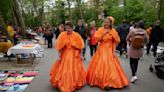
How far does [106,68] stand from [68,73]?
109 cm

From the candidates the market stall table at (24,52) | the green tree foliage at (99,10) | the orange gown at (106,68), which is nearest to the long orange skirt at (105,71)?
the orange gown at (106,68)

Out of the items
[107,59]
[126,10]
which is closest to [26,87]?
[107,59]

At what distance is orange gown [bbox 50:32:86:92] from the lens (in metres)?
7.84

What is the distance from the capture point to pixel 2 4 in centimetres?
1739

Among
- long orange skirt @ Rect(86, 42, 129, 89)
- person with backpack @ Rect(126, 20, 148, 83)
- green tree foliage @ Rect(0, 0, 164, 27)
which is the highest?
person with backpack @ Rect(126, 20, 148, 83)

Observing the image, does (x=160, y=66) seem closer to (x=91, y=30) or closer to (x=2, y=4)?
(x=91, y=30)

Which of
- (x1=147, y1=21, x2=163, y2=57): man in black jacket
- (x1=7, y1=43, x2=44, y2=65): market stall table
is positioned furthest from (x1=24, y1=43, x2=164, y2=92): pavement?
(x1=147, y1=21, x2=163, y2=57): man in black jacket

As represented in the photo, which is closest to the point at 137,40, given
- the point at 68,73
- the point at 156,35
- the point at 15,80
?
the point at 68,73

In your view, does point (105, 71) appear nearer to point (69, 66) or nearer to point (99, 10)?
point (69, 66)

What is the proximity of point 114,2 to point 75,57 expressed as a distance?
3623 centimetres

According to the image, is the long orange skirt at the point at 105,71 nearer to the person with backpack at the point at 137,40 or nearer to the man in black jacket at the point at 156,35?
the person with backpack at the point at 137,40

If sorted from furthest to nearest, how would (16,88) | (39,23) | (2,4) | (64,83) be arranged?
(39,23) → (2,4) → (16,88) → (64,83)

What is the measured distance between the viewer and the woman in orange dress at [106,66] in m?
8.18

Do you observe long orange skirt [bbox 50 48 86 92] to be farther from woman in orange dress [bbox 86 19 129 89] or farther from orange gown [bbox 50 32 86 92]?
woman in orange dress [bbox 86 19 129 89]
